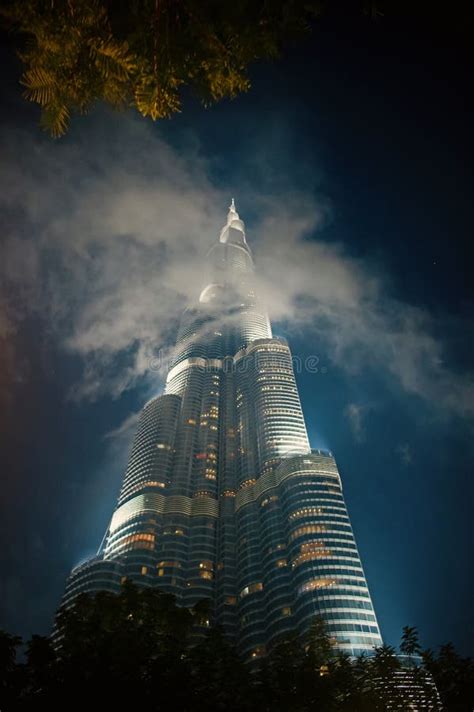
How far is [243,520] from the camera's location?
131125 millimetres

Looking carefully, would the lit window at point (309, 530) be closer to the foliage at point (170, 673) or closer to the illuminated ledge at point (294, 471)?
the illuminated ledge at point (294, 471)

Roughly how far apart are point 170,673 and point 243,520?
124115mm

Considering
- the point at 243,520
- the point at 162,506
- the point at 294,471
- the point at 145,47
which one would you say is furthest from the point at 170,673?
the point at 162,506

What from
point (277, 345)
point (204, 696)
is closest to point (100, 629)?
point (204, 696)

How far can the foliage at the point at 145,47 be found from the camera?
573 centimetres

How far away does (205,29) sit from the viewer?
6164 millimetres

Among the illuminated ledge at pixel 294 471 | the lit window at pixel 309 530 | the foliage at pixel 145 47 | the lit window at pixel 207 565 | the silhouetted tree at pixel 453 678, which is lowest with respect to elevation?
the silhouetted tree at pixel 453 678

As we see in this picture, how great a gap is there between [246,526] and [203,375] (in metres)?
84.3

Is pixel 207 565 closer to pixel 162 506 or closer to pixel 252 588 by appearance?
pixel 252 588

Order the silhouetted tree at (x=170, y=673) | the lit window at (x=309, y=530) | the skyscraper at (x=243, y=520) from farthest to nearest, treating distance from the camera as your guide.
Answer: the lit window at (x=309, y=530), the skyscraper at (x=243, y=520), the silhouetted tree at (x=170, y=673)

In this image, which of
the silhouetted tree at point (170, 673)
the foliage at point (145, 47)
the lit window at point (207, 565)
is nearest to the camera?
the foliage at point (145, 47)

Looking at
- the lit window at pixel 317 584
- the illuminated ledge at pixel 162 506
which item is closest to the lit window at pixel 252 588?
the lit window at pixel 317 584

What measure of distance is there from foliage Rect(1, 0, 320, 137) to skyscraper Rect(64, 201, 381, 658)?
316ft

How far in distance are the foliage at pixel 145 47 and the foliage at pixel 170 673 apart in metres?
14.9
